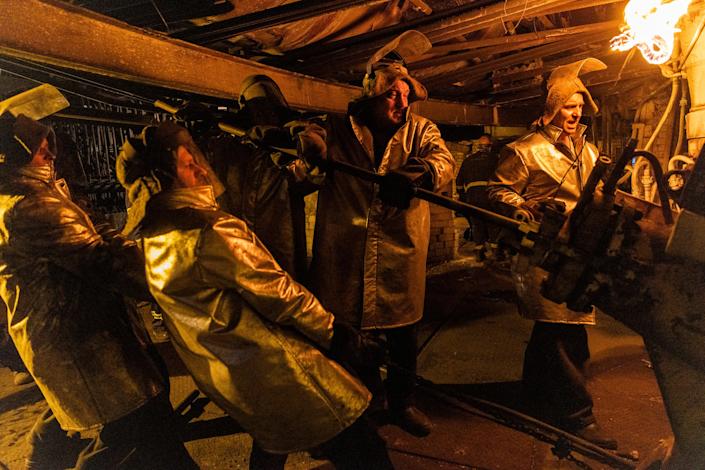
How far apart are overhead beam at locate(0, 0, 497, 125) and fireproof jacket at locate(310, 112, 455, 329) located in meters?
1.43

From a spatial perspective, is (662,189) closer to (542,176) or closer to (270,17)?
(542,176)

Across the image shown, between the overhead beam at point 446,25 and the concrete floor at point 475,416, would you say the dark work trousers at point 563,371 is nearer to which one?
the concrete floor at point 475,416

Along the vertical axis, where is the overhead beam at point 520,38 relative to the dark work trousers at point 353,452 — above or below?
above

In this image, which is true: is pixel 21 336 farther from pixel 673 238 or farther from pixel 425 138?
pixel 673 238

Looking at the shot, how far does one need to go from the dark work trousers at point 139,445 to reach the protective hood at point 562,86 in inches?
145

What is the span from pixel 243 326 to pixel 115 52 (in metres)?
2.35

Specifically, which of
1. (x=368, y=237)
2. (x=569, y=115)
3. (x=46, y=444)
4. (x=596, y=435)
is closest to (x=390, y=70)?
(x=368, y=237)

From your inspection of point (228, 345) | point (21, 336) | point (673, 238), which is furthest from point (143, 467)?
point (673, 238)

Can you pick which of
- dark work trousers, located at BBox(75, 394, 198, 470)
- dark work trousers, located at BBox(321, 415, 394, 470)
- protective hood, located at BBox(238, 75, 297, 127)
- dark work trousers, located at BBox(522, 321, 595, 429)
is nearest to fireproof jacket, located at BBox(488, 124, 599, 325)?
dark work trousers, located at BBox(522, 321, 595, 429)

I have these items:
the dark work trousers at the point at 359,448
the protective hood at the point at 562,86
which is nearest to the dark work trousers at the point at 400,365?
the dark work trousers at the point at 359,448

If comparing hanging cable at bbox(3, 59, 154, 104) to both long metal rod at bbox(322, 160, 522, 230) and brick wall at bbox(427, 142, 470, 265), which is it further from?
brick wall at bbox(427, 142, 470, 265)

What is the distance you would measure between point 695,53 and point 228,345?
16.7 ft

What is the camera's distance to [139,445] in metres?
2.62

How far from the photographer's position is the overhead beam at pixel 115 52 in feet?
7.99
